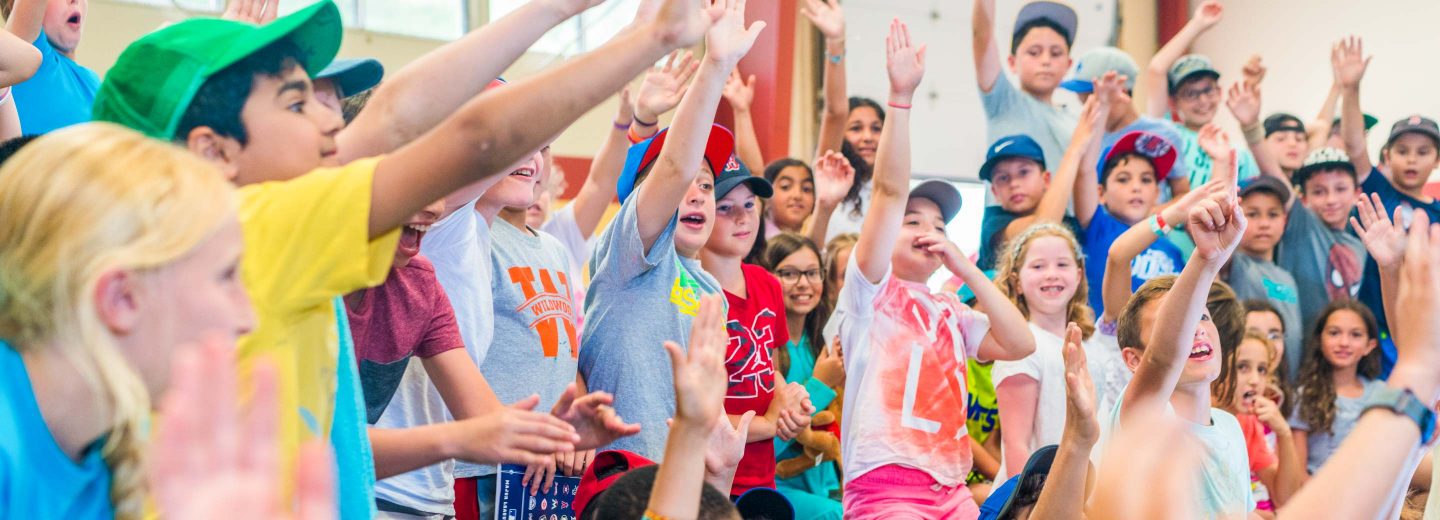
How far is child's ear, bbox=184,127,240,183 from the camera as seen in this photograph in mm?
1304

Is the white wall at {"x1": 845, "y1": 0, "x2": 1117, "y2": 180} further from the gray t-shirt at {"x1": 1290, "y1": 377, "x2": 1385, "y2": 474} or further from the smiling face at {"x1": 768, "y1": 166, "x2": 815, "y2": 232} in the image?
the gray t-shirt at {"x1": 1290, "y1": 377, "x2": 1385, "y2": 474}

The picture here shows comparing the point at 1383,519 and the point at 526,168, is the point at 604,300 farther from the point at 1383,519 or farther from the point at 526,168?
the point at 1383,519

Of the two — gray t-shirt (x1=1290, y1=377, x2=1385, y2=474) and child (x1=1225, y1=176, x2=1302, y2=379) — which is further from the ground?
child (x1=1225, y1=176, x2=1302, y2=379)

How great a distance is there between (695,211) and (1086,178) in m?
1.75

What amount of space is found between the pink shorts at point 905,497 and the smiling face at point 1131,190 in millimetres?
1637

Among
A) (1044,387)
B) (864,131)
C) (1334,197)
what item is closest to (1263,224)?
(1334,197)

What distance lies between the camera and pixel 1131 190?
418 cm

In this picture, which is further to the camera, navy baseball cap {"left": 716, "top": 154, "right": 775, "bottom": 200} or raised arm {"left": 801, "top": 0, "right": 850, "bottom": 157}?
raised arm {"left": 801, "top": 0, "right": 850, "bottom": 157}

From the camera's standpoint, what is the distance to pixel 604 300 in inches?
104

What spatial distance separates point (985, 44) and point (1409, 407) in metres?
3.10

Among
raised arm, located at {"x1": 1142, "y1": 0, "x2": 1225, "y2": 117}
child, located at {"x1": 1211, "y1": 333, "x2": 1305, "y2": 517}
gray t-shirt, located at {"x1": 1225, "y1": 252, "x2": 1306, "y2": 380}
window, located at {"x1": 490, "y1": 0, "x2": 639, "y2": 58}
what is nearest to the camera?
child, located at {"x1": 1211, "y1": 333, "x2": 1305, "y2": 517}

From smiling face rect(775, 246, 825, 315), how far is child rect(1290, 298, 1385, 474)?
5.26ft

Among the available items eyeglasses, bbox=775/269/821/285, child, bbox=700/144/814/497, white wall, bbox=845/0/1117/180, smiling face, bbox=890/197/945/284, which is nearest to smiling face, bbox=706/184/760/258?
child, bbox=700/144/814/497

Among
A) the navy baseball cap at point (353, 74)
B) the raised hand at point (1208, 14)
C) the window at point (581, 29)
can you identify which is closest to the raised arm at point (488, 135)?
the navy baseball cap at point (353, 74)
